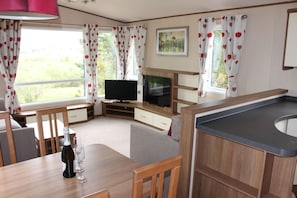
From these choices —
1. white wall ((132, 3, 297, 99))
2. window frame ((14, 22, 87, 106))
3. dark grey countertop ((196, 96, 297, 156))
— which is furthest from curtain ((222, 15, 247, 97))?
window frame ((14, 22, 87, 106))

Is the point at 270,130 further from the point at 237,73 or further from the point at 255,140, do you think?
the point at 237,73

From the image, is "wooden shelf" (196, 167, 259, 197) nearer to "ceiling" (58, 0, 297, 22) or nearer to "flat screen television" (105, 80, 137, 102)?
"ceiling" (58, 0, 297, 22)

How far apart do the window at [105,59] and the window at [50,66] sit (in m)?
0.46

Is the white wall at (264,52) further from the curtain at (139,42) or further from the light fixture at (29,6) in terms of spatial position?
the light fixture at (29,6)

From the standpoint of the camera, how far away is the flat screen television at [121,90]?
19.5ft

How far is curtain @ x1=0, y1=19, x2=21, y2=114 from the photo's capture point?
4703mm

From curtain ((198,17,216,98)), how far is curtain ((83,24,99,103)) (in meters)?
2.56

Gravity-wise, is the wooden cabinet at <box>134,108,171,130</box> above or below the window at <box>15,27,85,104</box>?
below

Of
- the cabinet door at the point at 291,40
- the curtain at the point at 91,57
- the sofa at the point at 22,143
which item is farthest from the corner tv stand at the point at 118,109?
the cabinet door at the point at 291,40

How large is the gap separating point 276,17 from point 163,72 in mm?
2399

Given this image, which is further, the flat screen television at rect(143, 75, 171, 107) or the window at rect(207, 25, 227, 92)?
the flat screen television at rect(143, 75, 171, 107)

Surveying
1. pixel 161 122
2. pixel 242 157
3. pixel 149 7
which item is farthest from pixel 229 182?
pixel 149 7

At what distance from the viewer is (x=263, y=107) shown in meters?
2.72

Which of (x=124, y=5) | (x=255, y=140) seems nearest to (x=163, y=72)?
(x=124, y=5)
